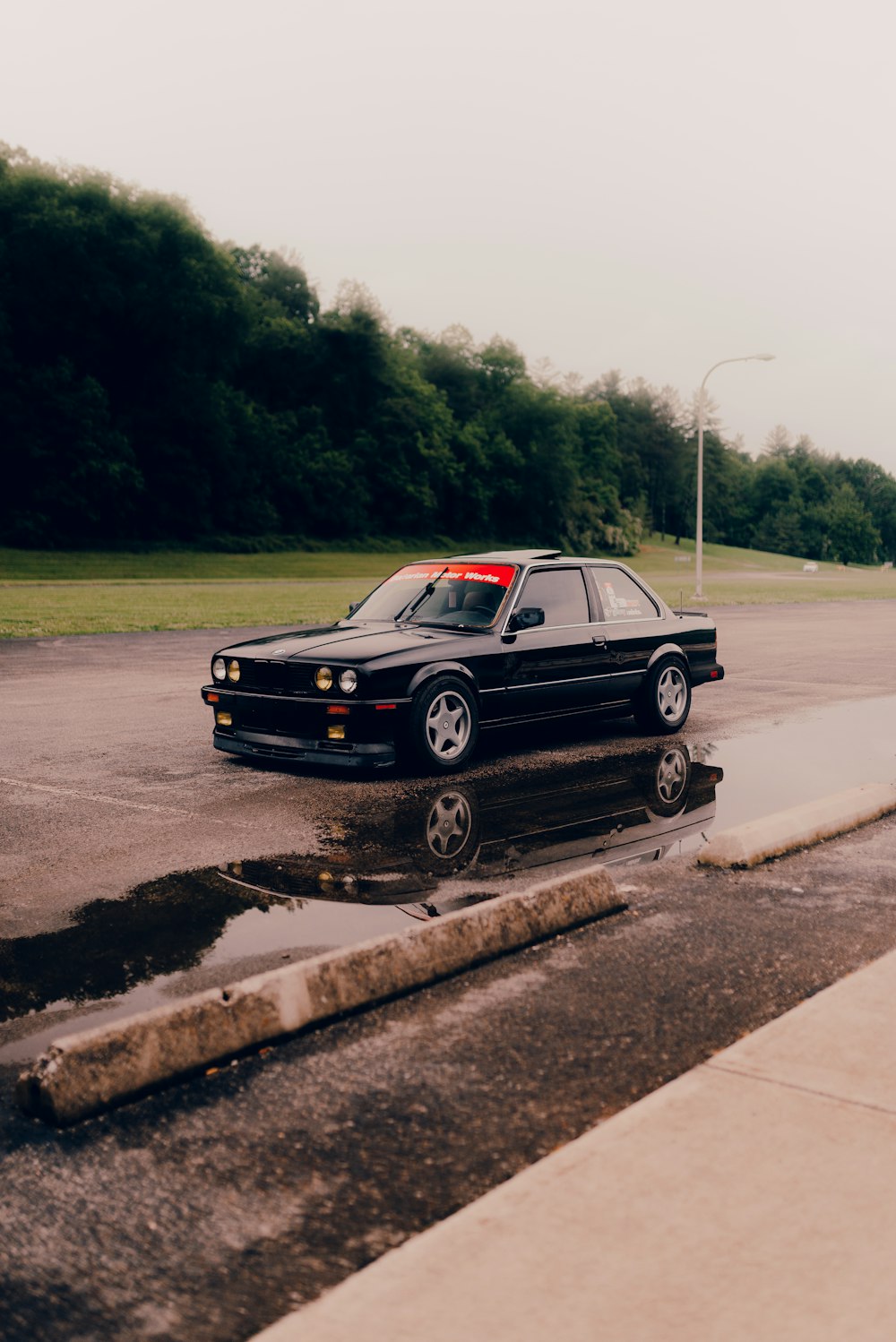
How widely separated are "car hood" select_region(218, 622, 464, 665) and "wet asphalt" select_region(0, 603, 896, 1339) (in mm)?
824

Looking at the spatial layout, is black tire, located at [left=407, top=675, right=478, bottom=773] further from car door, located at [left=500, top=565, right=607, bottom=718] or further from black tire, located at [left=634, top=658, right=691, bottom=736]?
black tire, located at [left=634, top=658, right=691, bottom=736]

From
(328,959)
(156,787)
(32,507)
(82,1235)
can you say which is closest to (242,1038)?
(328,959)

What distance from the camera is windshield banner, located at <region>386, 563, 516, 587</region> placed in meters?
9.62

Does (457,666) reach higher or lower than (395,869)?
higher

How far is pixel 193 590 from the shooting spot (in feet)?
130

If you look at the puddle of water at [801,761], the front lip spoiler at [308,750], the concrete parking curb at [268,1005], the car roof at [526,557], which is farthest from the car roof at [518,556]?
the concrete parking curb at [268,1005]

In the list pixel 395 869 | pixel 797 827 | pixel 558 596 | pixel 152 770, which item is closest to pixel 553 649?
pixel 558 596

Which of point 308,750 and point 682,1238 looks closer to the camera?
point 682,1238

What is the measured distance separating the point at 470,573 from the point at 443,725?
1545 mm

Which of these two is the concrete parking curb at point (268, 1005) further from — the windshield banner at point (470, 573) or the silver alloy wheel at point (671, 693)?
the silver alloy wheel at point (671, 693)

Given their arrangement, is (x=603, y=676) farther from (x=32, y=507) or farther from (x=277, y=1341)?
(x=32, y=507)

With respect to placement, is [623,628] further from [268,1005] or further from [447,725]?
[268,1005]


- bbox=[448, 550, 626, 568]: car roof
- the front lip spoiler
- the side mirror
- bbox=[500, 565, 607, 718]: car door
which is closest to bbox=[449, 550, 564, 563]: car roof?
bbox=[448, 550, 626, 568]: car roof

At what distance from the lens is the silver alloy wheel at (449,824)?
6555 millimetres
